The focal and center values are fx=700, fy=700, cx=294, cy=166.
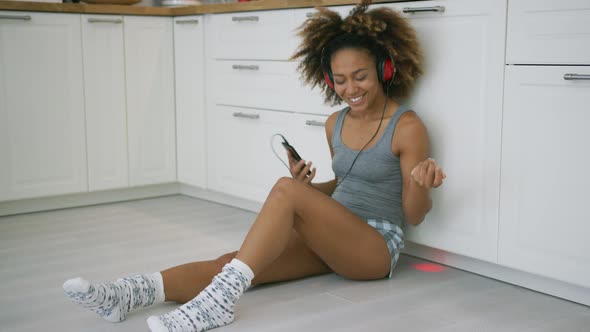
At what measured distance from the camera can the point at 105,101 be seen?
11.0 ft

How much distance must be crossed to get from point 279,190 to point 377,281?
510mm

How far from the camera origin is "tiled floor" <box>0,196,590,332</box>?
6.06ft

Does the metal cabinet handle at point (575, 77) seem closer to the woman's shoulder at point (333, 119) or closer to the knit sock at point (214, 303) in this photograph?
the woman's shoulder at point (333, 119)

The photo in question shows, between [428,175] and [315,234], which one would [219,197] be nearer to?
[315,234]

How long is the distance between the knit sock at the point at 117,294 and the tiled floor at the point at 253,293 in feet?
0.13

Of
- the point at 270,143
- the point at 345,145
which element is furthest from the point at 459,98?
the point at 270,143

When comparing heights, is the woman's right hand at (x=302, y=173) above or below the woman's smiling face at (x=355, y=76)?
below

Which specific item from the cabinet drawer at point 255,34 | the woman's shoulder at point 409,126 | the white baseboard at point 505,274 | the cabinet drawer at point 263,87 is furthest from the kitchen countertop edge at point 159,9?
the white baseboard at point 505,274

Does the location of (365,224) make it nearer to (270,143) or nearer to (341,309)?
(341,309)

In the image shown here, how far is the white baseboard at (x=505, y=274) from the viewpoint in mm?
2006

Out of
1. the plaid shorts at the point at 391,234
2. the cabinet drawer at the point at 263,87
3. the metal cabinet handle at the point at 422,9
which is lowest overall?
the plaid shorts at the point at 391,234

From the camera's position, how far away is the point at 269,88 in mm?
2951

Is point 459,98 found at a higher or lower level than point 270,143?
higher

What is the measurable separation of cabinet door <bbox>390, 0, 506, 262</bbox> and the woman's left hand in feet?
1.09
